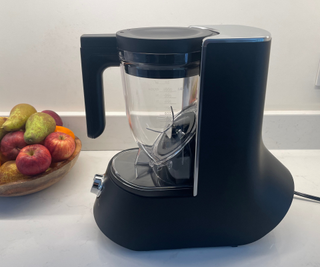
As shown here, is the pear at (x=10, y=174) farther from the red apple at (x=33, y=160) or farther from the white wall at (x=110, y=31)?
the white wall at (x=110, y=31)

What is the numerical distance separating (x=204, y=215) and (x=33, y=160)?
36 centimetres

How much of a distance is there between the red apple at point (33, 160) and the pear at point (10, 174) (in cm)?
3

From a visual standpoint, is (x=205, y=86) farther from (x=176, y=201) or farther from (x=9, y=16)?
(x=9, y=16)

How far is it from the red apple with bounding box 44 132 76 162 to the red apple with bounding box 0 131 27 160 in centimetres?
6

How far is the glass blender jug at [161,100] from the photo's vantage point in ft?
1.33

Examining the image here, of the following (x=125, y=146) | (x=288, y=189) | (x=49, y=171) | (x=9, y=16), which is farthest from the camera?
(x=125, y=146)

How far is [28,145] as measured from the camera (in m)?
0.65

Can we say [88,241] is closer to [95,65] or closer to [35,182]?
[35,182]

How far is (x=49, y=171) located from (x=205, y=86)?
1.30ft

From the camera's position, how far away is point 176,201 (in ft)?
1.50

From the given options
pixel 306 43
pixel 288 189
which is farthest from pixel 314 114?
pixel 288 189

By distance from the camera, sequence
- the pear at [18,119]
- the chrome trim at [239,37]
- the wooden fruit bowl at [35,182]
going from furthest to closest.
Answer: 1. the pear at [18,119]
2. the wooden fruit bowl at [35,182]
3. the chrome trim at [239,37]

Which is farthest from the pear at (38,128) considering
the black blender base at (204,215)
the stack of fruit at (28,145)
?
the black blender base at (204,215)

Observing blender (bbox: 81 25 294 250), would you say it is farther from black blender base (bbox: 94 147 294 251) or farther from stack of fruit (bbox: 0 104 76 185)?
stack of fruit (bbox: 0 104 76 185)
